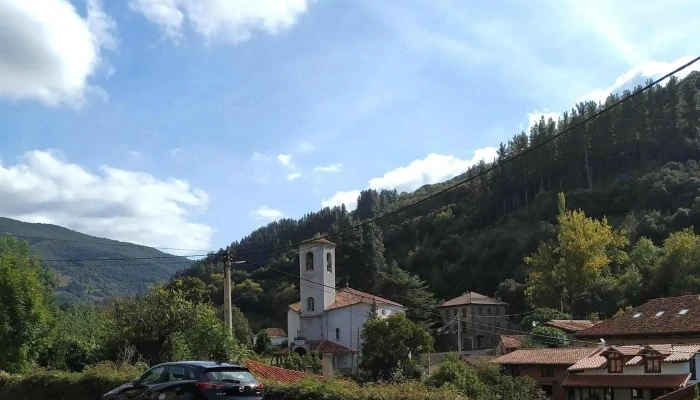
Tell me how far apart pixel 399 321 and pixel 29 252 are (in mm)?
24519

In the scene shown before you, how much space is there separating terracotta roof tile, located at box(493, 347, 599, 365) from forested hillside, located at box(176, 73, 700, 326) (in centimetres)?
1851

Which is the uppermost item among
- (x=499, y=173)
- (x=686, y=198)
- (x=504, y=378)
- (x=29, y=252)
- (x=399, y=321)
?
(x=499, y=173)

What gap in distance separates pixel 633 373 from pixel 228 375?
33.0 meters

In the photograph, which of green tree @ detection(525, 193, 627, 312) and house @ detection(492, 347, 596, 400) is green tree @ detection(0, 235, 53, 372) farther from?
green tree @ detection(525, 193, 627, 312)

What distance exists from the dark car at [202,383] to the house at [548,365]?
33.3 m

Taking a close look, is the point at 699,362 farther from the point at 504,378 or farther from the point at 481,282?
the point at 481,282

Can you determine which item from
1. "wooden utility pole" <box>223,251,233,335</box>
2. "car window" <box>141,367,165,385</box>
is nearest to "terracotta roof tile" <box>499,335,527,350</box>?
"wooden utility pole" <box>223,251,233,335</box>

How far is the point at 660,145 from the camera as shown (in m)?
96.8

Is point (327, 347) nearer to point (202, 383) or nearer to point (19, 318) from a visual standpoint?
point (19, 318)

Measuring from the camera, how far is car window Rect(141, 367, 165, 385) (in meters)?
13.8

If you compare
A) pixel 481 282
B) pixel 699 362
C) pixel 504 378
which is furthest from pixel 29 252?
pixel 481 282

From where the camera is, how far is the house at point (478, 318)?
251 ft

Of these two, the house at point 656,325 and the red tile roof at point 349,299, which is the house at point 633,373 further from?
the red tile roof at point 349,299

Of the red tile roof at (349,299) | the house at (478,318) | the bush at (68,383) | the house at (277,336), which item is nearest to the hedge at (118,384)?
the bush at (68,383)
